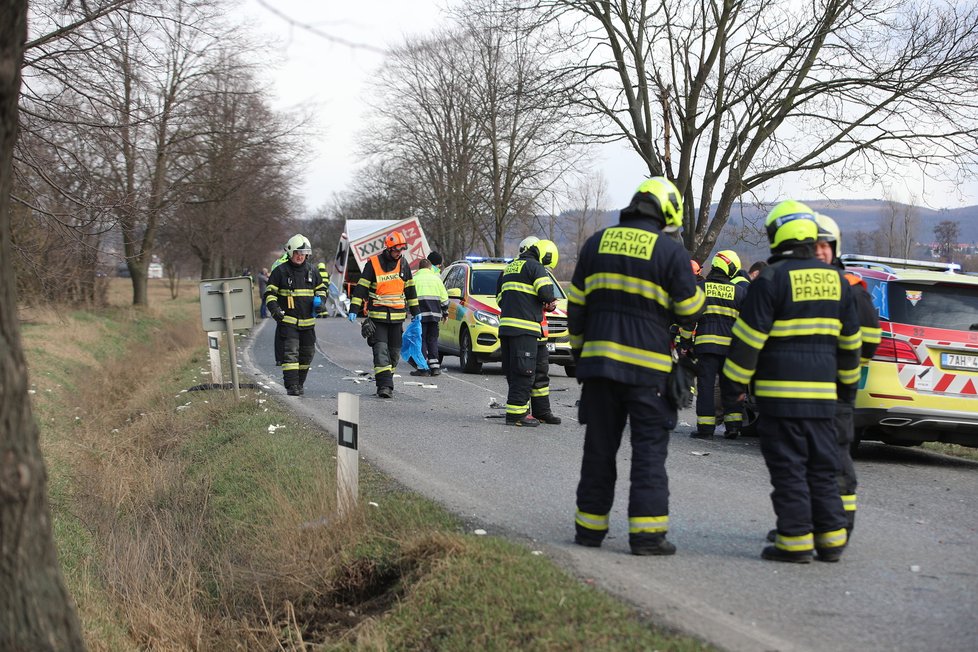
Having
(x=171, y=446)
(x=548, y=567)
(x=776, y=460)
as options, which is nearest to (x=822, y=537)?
(x=776, y=460)

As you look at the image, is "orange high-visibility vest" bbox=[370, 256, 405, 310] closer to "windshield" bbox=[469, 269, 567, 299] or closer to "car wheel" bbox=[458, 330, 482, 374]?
"car wheel" bbox=[458, 330, 482, 374]

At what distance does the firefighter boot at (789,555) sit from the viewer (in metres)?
5.61

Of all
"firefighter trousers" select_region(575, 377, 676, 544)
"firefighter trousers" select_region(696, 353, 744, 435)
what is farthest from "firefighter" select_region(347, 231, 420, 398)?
"firefighter trousers" select_region(575, 377, 676, 544)

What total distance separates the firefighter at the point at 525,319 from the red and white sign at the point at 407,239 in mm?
21074

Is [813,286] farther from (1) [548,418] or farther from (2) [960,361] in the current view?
(1) [548,418]

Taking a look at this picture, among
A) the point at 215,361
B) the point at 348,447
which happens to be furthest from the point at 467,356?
the point at 348,447

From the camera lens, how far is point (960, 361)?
885 centimetres

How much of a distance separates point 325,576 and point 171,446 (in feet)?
21.1

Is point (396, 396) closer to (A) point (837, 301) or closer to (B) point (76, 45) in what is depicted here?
(B) point (76, 45)

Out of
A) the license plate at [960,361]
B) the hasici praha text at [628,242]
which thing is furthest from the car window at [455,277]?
the hasici praha text at [628,242]

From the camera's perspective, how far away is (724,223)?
93.3 feet

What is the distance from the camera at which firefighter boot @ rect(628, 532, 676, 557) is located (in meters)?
5.67

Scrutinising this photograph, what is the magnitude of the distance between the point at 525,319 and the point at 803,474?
5.57 metres

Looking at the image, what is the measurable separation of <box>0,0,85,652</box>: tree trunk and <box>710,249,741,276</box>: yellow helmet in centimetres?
857
